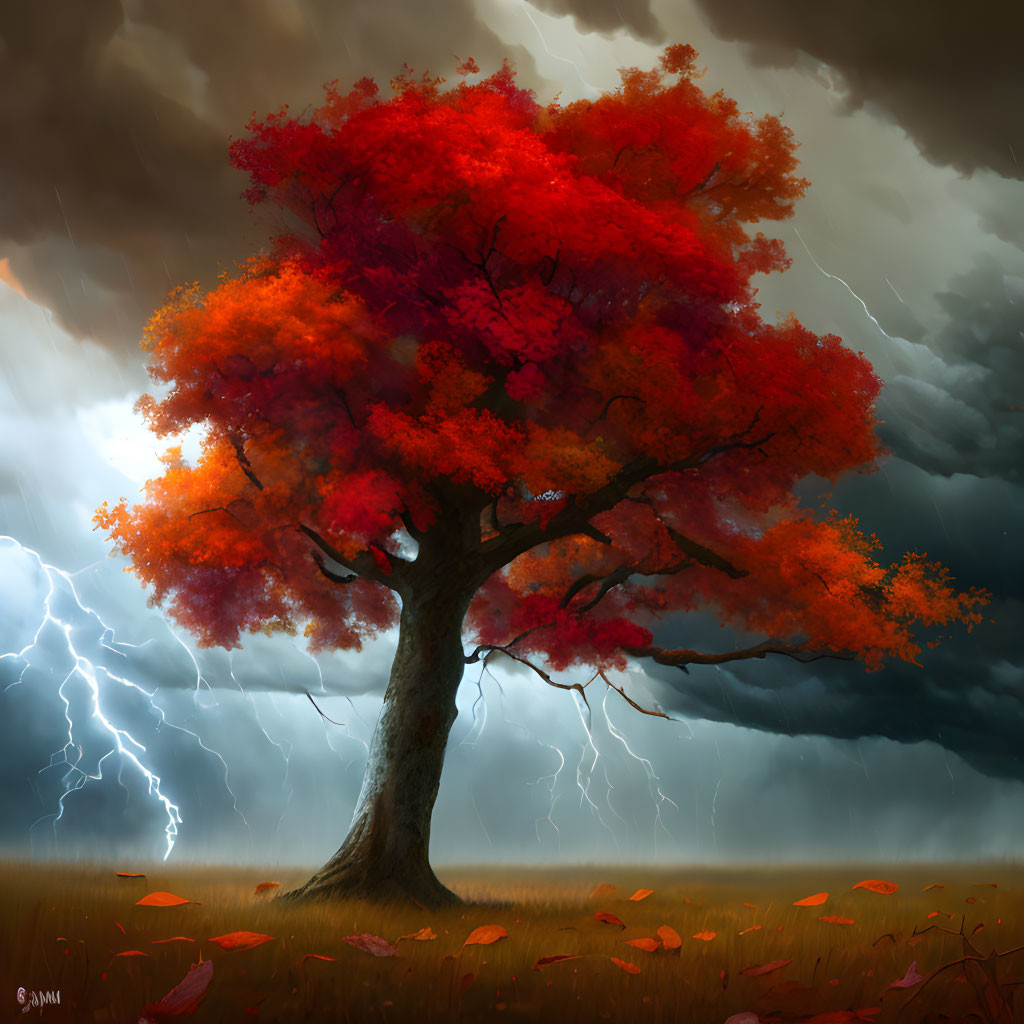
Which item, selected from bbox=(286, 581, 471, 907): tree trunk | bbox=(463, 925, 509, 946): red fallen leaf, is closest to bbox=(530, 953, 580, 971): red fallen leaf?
bbox=(463, 925, 509, 946): red fallen leaf

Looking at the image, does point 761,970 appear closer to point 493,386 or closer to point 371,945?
point 371,945

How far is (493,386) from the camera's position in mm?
7277

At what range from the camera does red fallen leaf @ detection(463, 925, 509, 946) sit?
13.8 ft

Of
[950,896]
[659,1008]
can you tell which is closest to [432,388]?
[659,1008]

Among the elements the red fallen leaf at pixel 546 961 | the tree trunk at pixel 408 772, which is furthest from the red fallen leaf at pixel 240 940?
the tree trunk at pixel 408 772

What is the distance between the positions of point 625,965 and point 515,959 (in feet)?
1.93

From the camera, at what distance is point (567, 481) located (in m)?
6.45

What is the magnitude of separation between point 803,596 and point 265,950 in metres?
5.21

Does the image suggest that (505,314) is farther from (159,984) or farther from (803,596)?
(159,984)

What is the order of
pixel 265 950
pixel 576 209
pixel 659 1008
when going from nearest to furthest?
pixel 659 1008
pixel 265 950
pixel 576 209

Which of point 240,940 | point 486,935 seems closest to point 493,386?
point 486,935
